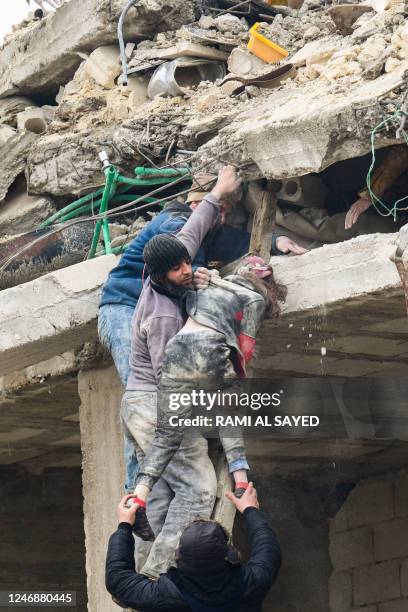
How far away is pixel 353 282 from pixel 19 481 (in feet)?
16.0

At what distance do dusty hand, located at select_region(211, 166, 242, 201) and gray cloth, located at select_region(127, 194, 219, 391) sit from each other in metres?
0.26

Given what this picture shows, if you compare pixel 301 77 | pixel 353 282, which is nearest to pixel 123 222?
pixel 301 77

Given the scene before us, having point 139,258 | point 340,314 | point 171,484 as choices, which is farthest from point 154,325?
point 340,314

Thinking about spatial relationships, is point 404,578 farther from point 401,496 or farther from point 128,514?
point 128,514

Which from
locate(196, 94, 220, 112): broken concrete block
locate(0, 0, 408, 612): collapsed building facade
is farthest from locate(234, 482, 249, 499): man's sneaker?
locate(196, 94, 220, 112): broken concrete block

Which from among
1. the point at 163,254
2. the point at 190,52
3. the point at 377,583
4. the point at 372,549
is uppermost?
the point at 190,52

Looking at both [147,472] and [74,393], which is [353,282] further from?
[74,393]

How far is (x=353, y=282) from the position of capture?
24.6ft

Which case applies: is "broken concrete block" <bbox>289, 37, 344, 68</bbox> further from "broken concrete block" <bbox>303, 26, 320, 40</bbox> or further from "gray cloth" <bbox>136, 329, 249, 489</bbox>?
"gray cloth" <bbox>136, 329, 249, 489</bbox>

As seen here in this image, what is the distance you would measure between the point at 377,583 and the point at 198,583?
3.87 metres

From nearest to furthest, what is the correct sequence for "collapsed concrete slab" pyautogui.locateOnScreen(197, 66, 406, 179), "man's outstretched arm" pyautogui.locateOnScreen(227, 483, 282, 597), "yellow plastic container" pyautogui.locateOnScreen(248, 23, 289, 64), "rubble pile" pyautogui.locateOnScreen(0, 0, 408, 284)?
1. "man's outstretched arm" pyautogui.locateOnScreen(227, 483, 282, 597)
2. "collapsed concrete slab" pyautogui.locateOnScreen(197, 66, 406, 179)
3. "rubble pile" pyautogui.locateOnScreen(0, 0, 408, 284)
4. "yellow plastic container" pyautogui.locateOnScreen(248, 23, 289, 64)

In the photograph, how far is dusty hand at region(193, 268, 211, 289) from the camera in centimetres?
746

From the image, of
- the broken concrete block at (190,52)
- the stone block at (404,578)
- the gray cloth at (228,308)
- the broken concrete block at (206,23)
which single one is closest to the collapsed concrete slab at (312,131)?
the gray cloth at (228,308)

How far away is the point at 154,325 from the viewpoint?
24.5 feet
